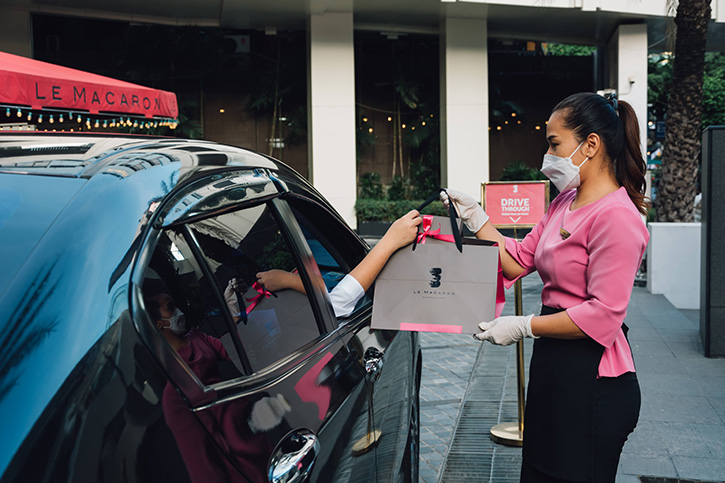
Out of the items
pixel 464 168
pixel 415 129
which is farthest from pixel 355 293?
pixel 415 129

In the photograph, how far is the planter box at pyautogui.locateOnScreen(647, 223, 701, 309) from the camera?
10.6 meters

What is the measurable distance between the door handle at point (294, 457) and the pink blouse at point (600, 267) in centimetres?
115

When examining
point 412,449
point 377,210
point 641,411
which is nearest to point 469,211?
point 412,449

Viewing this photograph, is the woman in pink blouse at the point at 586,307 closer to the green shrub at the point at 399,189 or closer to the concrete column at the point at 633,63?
the concrete column at the point at 633,63

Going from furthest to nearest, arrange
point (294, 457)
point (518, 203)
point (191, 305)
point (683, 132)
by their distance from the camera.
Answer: point (683, 132), point (518, 203), point (191, 305), point (294, 457)

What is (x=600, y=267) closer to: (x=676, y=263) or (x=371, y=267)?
(x=371, y=267)

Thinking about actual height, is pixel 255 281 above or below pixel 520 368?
above

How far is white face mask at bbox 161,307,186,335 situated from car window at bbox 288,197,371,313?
0.93 metres

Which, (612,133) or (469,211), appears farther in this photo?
(469,211)

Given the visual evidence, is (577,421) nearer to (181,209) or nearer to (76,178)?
(181,209)

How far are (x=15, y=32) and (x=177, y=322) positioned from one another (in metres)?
18.5

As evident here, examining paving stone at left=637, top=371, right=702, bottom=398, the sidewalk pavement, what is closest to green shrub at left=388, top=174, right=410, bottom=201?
the sidewalk pavement

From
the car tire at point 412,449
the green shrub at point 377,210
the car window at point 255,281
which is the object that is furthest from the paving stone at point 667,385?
the green shrub at point 377,210

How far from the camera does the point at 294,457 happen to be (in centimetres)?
169
